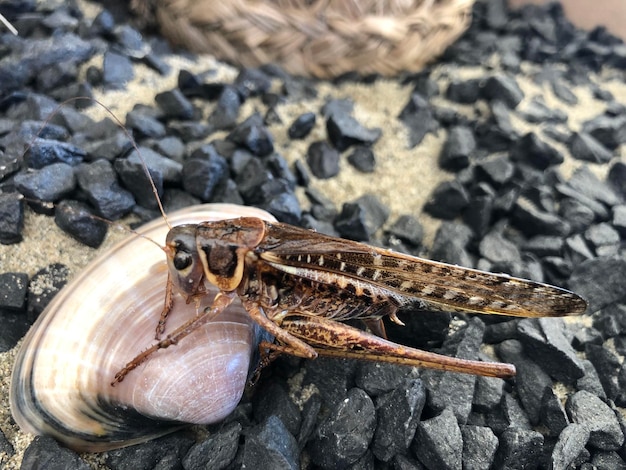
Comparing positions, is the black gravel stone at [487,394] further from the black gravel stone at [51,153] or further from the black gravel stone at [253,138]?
the black gravel stone at [51,153]

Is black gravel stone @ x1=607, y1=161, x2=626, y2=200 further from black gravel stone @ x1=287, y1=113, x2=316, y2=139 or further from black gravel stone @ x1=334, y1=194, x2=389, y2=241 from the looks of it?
black gravel stone @ x1=287, y1=113, x2=316, y2=139

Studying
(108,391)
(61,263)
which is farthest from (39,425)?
(61,263)

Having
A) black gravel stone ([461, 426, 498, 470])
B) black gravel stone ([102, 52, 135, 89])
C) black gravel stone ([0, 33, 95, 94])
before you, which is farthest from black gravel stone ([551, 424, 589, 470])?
black gravel stone ([0, 33, 95, 94])

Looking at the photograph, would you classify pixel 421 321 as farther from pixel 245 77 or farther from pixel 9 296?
pixel 245 77

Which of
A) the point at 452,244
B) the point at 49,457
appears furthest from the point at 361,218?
the point at 49,457

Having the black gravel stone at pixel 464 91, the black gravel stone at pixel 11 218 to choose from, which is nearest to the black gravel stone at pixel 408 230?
the black gravel stone at pixel 464 91

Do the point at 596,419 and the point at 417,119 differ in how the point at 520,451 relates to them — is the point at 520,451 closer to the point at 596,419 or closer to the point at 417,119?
the point at 596,419
